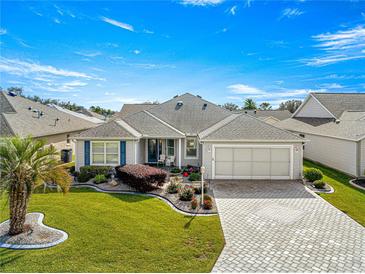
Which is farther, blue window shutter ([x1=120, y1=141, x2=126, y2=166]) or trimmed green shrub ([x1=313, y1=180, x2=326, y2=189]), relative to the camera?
blue window shutter ([x1=120, y1=141, x2=126, y2=166])

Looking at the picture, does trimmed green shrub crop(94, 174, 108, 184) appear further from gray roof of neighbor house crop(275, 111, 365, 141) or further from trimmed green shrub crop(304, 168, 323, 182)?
gray roof of neighbor house crop(275, 111, 365, 141)

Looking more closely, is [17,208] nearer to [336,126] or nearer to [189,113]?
[189,113]

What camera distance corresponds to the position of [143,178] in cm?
1231

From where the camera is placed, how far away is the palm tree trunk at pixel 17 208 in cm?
751

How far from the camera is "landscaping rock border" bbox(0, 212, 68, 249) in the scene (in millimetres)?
6945

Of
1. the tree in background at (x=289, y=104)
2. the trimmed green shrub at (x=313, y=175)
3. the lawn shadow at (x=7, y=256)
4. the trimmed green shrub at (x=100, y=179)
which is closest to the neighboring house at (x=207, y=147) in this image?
the trimmed green shrub at (x=313, y=175)

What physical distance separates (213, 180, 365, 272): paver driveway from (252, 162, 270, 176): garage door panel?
8.31 feet

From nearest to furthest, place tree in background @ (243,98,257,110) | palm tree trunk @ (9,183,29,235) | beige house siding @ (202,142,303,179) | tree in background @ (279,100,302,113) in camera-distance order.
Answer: palm tree trunk @ (9,183,29,235)
beige house siding @ (202,142,303,179)
tree in background @ (243,98,257,110)
tree in background @ (279,100,302,113)

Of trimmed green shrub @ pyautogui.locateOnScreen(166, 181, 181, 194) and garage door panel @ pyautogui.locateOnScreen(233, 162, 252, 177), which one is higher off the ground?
garage door panel @ pyautogui.locateOnScreen(233, 162, 252, 177)

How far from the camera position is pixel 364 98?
27.4 metres

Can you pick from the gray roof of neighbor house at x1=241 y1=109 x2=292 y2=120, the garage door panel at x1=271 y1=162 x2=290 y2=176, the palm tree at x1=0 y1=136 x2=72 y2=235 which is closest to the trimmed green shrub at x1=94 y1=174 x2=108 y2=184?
the palm tree at x1=0 y1=136 x2=72 y2=235

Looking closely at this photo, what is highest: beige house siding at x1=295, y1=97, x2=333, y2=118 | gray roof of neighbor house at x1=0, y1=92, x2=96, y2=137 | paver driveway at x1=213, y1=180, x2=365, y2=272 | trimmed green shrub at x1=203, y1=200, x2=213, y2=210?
beige house siding at x1=295, y1=97, x2=333, y2=118

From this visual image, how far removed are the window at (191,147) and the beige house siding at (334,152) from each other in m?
9.16

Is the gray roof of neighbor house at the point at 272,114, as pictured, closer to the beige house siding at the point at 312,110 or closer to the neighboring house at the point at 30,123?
the beige house siding at the point at 312,110
